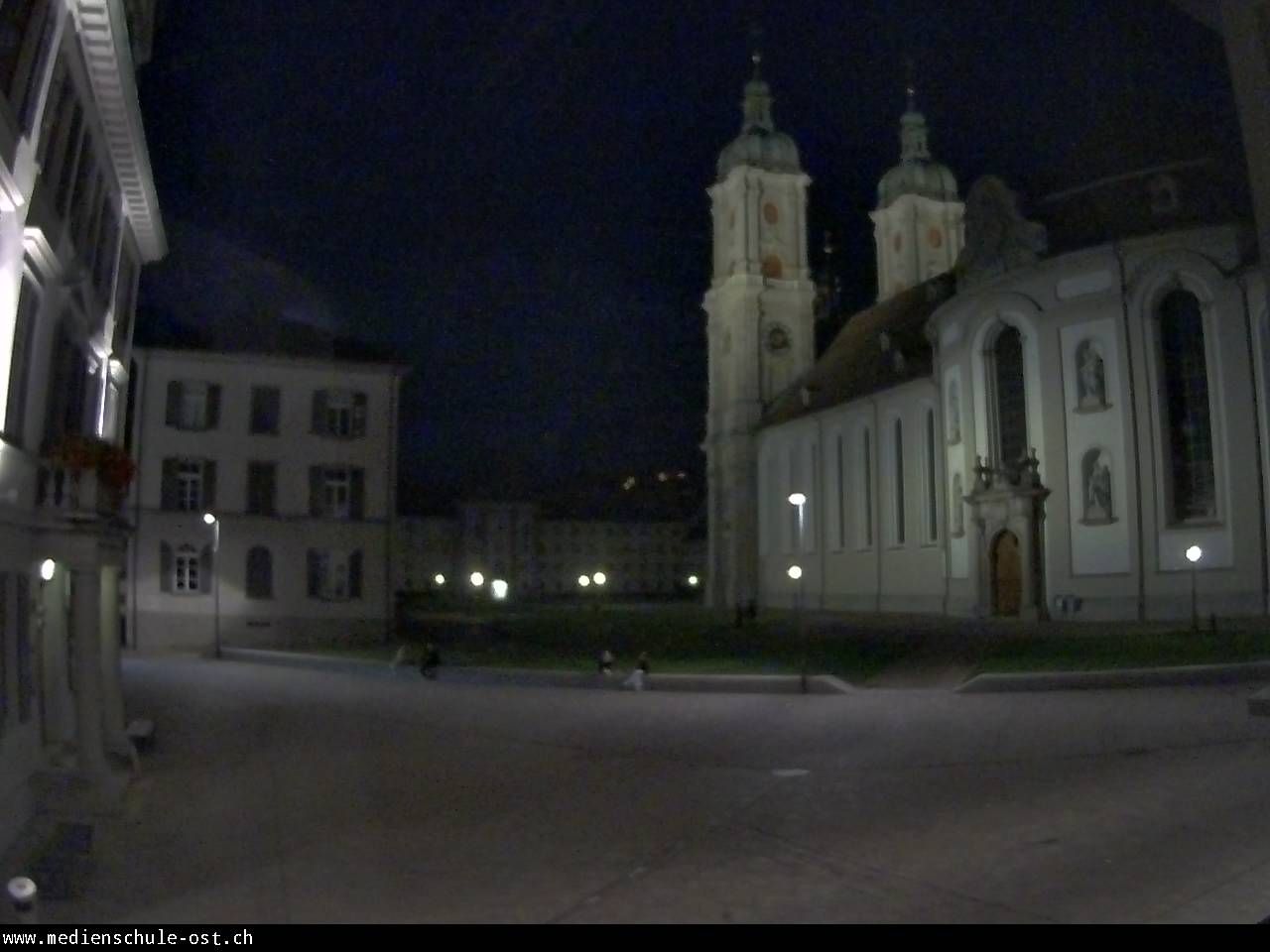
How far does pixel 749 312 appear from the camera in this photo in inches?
2749

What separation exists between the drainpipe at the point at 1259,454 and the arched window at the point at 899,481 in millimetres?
18643

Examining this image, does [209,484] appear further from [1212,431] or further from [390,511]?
[1212,431]

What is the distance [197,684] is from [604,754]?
14.2 metres

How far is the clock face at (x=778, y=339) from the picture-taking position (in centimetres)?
7056

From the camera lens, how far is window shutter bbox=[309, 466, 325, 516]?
39.8m

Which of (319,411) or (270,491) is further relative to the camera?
(319,411)

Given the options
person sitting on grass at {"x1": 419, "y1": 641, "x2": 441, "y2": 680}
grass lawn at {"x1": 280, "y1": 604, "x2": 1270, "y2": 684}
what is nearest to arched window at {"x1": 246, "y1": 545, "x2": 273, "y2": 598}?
grass lawn at {"x1": 280, "y1": 604, "x2": 1270, "y2": 684}

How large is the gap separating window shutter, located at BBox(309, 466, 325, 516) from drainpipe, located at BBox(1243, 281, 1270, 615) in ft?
91.9

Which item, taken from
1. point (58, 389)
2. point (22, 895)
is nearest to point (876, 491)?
point (58, 389)

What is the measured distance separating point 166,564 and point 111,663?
22.8m

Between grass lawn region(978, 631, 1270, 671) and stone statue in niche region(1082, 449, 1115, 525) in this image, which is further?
stone statue in niche region(1082, 449, 1115, 525)

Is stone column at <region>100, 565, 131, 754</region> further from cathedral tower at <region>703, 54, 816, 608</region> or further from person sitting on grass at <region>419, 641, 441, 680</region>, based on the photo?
cathedral tower at <region>703, 54, 816, 608</region>

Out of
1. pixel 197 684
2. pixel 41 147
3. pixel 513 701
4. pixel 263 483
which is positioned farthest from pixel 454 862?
pixel 263 483

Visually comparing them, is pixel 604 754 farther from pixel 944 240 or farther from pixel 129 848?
pixel 944 240
